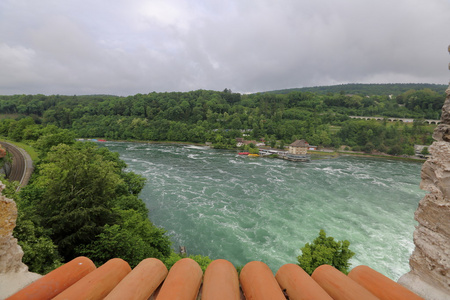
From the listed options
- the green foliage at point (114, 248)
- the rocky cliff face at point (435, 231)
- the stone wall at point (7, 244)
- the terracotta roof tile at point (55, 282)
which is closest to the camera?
the terracotta roof tile at point (55, 282)

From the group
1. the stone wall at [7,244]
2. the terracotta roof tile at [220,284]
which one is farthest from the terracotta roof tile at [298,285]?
the stone wall at [7,244]

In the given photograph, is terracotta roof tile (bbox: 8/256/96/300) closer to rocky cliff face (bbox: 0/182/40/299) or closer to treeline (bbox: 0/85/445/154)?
rocky cliff face (bbox: 0/182/40/299)

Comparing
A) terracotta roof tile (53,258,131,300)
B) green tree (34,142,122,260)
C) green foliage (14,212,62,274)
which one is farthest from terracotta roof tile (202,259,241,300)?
green tree (34,142,122,260)

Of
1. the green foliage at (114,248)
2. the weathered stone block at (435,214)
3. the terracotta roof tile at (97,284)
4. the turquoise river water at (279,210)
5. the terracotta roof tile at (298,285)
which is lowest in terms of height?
the turquoise river water at (279,210)

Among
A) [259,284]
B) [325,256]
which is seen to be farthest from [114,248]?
[325,256]

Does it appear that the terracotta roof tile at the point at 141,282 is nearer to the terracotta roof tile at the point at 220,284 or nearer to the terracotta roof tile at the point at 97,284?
the terracotta roof tile at the point at 97,284

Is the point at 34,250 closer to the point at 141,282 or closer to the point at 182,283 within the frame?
the point at 141,282
